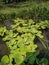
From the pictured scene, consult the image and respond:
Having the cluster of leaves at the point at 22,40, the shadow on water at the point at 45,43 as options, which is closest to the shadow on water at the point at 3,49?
the cluster of leaves at the point at 22,40

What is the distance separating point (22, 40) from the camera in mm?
2715

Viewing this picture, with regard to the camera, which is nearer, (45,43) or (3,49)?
(3,49)

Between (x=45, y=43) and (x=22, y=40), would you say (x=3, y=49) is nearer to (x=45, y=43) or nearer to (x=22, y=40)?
(x=22, y=40)

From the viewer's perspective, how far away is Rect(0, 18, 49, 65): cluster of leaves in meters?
2.35

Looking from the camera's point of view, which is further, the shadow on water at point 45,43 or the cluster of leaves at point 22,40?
the shadow on water at point 45,43

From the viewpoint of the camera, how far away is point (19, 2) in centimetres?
356

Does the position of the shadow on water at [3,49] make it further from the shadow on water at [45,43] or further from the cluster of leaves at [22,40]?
the shadow on water at [45,43]

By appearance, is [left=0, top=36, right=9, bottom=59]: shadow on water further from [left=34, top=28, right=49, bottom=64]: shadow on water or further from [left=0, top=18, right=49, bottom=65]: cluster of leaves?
[left=34, top=28, right=49, bottom=64]: shadow on water

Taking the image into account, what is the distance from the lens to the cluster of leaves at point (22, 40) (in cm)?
235

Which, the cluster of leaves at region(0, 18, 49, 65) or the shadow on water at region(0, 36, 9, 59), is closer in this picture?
the cluster of leaves at region(0, 18, 49, 65)

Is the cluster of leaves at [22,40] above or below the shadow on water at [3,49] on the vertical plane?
above

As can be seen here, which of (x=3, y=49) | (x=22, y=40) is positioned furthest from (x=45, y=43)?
(x=3, y=49)

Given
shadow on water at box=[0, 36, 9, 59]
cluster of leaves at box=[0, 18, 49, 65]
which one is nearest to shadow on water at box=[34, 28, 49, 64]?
cluster of leaves at box=[0, 18, 49, 65]

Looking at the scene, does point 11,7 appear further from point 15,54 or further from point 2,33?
point 15,54
